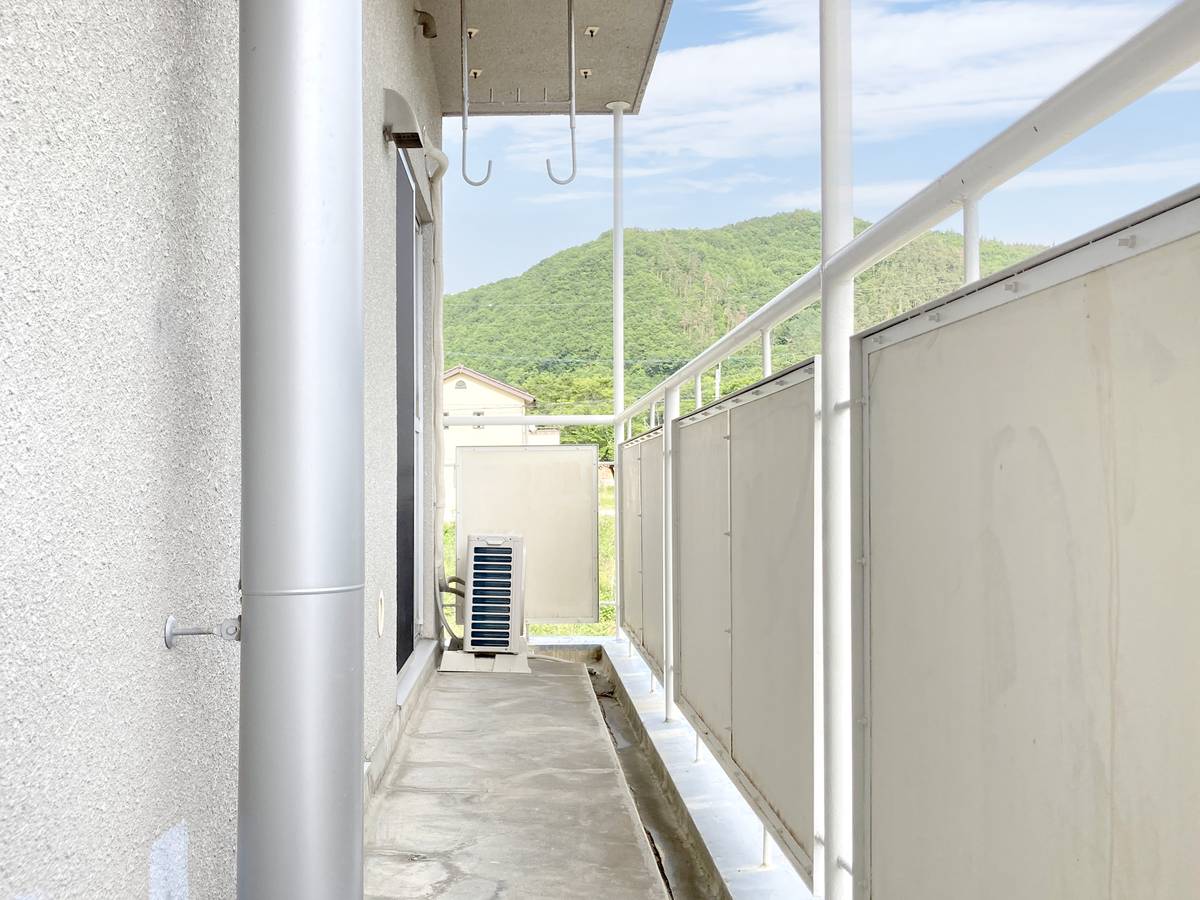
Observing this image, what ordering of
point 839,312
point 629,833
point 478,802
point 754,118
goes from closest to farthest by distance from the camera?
point 839,312
point 629,833
point 478,802
point 754,118

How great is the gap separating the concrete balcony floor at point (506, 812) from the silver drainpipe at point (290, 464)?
4.07 ft

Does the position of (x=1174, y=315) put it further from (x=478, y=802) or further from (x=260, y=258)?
(x=478, y=802)

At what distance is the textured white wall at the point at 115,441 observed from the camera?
85cm

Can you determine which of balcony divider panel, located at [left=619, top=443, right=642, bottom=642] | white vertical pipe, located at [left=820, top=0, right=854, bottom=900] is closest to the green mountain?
balcony divider panel, located at [left=619, top=443, right=642, bottom=642]

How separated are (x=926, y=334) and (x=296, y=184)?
793 millimetres

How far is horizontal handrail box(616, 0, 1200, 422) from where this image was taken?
2.64 ft

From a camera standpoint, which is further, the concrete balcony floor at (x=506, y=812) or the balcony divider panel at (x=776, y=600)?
the concrete balcony floor at (x=506, y=812)

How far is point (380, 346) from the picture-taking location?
3.20 metres

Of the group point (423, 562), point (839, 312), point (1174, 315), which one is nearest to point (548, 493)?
point (423, 562)

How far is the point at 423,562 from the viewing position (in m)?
4.99

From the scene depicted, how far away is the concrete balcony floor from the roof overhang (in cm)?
309

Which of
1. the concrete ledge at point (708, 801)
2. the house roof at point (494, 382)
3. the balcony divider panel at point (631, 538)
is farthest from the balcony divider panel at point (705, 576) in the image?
the house roof at point (494, 382)

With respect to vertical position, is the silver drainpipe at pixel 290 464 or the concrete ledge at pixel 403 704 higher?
the silver drainpipe at pixel 290 464

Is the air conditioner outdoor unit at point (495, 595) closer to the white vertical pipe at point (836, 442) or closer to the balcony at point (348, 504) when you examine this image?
the balcony at point (348, 504)
